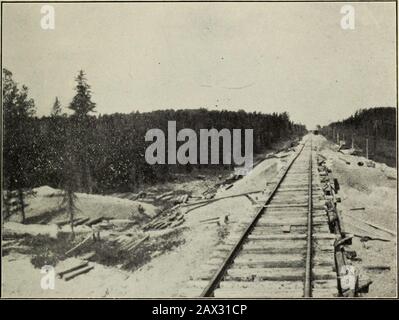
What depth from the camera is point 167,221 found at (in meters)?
11.5

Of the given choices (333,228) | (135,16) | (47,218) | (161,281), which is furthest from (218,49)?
(47,218)

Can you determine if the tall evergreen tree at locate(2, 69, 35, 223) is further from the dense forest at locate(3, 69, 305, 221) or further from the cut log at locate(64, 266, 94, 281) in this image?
the cut log at locate(64, 266, 94, 281)

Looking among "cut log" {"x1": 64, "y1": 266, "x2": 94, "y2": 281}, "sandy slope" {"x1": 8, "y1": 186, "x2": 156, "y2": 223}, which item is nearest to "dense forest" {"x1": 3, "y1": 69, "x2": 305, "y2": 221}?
"sandy slope" {"x1": 8, "y1": 186, "x2": 156, "y2": 223}

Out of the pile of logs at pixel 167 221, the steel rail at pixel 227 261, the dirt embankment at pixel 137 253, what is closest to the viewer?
the steel rail at pixel 227 261

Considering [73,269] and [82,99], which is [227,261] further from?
[82,99]

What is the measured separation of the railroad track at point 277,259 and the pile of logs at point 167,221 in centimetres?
238

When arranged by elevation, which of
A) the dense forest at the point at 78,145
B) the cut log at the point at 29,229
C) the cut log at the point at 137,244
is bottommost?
the cut log at the point at 137,244

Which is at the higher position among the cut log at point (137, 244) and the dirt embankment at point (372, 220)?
the dirt embankment at point (372, 220)

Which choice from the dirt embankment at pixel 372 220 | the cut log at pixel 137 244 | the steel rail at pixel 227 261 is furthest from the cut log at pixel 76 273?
the dirt embankment at pixel 372 220

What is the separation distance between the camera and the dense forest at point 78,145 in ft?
33.6

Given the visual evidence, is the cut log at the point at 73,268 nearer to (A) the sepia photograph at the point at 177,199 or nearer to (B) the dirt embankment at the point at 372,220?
(A) the sepia photograph at the point at 177,199

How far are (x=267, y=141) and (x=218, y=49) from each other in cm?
1819
